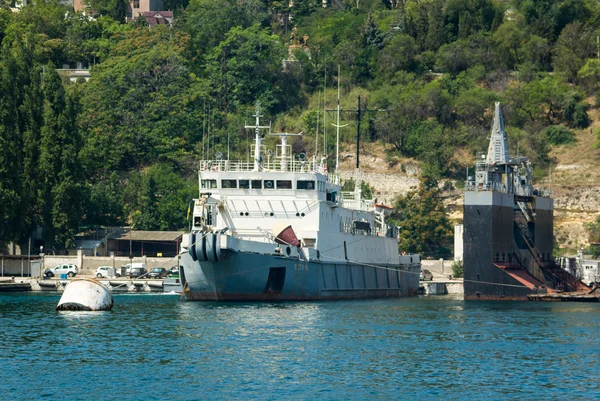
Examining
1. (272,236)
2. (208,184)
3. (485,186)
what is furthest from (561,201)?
Result: (272,236)

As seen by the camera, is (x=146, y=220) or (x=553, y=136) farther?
(x=553, y=136)

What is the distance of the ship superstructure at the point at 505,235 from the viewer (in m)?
85.1

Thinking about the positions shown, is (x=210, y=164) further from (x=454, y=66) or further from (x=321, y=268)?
(x=454, y=66)

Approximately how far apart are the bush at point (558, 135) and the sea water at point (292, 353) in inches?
2611

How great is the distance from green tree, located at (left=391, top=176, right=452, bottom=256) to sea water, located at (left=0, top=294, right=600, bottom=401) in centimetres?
4289

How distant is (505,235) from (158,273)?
29.5m

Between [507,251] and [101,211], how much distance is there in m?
46.4

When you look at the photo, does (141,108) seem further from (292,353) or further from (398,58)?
(292,353)

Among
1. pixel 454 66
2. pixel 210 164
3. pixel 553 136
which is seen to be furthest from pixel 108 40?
pixel 210 164

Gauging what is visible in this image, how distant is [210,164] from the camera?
265ft

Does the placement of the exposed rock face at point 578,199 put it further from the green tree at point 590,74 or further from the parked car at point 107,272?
the parked car at point 107,272

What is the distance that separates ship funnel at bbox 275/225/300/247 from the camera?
75.9 metres

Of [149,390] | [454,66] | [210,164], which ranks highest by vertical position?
[454,66]

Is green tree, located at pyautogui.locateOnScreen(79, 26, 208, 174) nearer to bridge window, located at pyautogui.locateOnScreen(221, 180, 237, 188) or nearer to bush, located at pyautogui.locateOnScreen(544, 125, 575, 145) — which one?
bush, located at pyautogui.locateOnScreen(544, 125, 575, 145)
